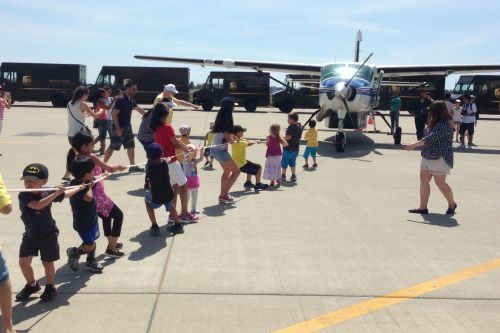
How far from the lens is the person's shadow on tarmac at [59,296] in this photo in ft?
12.3

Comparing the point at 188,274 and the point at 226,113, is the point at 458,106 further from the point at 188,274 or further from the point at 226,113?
the point at 188,274

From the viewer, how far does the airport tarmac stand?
3754mm

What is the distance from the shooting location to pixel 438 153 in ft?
23.0

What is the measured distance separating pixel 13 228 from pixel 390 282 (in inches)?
169

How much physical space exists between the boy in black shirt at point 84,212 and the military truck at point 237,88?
99.5 feet

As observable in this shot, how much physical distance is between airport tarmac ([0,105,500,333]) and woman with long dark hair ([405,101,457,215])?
33cm

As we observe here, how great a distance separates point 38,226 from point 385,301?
2863 mm

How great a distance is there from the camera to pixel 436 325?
3.70 meters

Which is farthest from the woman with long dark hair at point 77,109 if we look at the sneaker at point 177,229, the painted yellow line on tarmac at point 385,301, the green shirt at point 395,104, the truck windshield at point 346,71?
the green shirt at point 395,104

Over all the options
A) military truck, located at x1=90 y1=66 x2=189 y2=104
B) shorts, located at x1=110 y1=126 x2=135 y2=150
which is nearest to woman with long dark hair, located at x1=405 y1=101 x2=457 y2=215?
shorts, located at x1=110 y1=126 x2=135 y2=150

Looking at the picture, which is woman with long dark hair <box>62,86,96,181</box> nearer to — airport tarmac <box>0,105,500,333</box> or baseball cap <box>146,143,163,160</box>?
airport tarmac <box>0,105,500,333</box>

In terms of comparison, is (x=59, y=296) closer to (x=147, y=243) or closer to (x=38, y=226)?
(x=38, y=226)

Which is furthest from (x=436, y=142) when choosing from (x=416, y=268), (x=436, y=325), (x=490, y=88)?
(x=490, y=88)

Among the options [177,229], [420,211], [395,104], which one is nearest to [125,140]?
[177,229]
